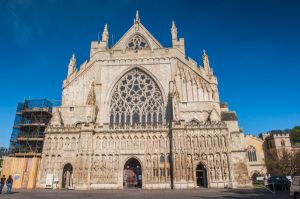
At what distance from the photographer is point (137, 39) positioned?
1470 inches

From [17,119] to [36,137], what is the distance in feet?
16.7


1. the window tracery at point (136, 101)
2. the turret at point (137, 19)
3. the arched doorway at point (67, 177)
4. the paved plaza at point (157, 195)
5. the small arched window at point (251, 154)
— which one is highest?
the turret at point (137, 19)

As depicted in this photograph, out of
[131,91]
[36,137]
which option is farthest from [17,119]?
[131,91]

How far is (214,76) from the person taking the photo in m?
32.6

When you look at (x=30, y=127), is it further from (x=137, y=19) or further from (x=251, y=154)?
(x=251, y=154)

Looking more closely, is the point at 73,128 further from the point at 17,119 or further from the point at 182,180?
the point at 182,180

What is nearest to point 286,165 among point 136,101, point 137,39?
point 136,101

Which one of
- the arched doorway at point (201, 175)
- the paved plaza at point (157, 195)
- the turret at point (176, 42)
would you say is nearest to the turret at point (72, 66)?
the turret at point (176, 42)

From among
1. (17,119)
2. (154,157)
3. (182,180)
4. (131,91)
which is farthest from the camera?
(17,119)

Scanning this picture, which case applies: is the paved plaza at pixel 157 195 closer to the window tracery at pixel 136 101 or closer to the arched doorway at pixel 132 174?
the arched doorway at pixel 132 174

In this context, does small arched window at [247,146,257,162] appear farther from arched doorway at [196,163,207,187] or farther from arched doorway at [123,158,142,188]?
arched doorway at [123,158,142,188]

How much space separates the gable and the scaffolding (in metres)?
14.5

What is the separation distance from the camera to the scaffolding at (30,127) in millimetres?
32250

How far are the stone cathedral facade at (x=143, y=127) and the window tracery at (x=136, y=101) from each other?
138 mm
